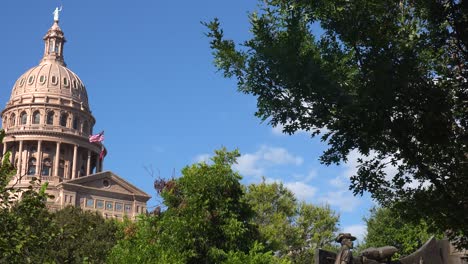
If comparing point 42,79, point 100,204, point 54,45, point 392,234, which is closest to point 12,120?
point 42,79

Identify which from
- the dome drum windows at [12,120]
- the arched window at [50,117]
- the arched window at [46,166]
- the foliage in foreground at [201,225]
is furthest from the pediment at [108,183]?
the foliage in foreground at [201,225]

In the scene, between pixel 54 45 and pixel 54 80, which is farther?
pixel 54 45

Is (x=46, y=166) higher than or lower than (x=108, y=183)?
higher

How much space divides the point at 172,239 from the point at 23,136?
266 feet

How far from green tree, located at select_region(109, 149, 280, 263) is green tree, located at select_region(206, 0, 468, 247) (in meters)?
10.2

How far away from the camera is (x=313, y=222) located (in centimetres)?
4600

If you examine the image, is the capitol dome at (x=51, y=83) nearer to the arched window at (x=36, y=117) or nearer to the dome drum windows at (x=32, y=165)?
the arched window at (x=36, y=117)

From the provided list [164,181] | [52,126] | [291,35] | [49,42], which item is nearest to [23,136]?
[52,126]

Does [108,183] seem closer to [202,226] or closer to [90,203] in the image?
[90,203]

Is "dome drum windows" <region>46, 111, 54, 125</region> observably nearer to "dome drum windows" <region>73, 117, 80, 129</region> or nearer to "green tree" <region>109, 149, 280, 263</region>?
"dome drum windows" <region>73, 117, 80, 129</region>

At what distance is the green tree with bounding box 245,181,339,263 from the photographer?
42.7m

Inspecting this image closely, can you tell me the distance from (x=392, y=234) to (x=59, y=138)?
6754 cm

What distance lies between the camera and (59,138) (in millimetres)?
97688

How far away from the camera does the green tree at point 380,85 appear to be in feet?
33.2
